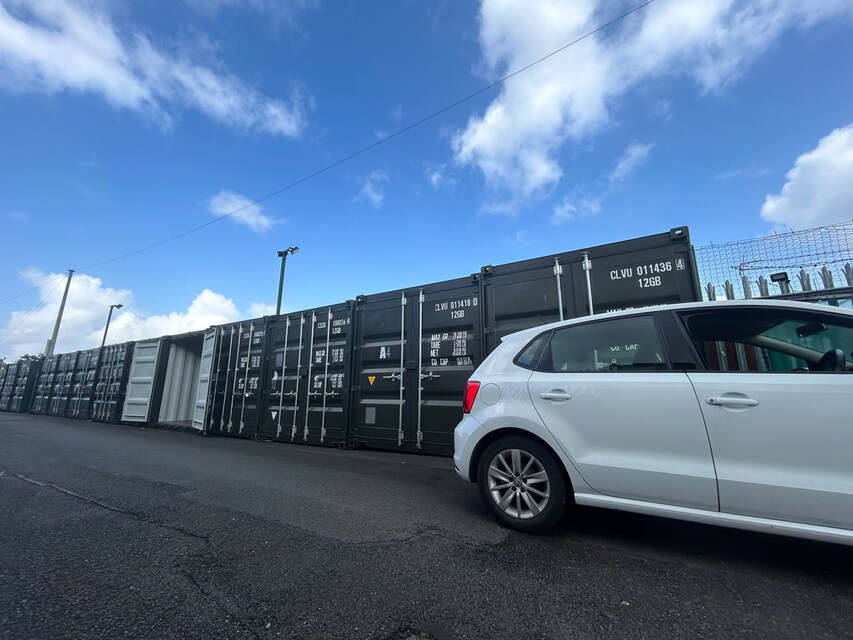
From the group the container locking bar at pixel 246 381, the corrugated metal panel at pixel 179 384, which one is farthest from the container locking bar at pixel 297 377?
the corrugated metal panel at pixel 179 384

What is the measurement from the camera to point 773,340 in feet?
9.05

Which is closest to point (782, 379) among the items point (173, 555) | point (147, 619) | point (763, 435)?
point (763, 435)

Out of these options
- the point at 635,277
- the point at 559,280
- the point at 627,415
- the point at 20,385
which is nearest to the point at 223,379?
the point at 559,280

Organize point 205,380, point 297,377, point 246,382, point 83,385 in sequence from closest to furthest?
point 297,377 → point 246,382 → point 205,380 → point 83,385

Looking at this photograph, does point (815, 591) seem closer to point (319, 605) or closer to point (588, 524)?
point (588, 524)

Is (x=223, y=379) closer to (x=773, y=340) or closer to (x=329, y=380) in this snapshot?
(x=329, y=380)

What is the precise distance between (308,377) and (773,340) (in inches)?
280

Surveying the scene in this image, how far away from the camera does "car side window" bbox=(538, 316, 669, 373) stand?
8.73 feet

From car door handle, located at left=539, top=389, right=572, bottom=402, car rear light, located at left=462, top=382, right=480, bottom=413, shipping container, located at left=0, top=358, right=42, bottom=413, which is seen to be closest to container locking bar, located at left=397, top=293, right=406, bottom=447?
car rear light, located at left=462, top=382, right=480, bottom=413

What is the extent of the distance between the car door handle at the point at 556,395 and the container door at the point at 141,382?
1305 centimetres

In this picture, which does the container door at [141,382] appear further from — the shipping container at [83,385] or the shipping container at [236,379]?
the shipping container at [83,385]

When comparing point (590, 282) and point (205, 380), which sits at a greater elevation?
point (590, 282)

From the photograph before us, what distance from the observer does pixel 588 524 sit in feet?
9.93

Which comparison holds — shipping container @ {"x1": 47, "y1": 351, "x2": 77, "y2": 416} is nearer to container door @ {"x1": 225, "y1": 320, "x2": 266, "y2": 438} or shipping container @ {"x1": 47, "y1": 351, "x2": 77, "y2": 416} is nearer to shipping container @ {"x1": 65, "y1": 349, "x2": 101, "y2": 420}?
shipping container @ {"x1": 65, "y1": 349, "x2": 101, "y2": 420}
